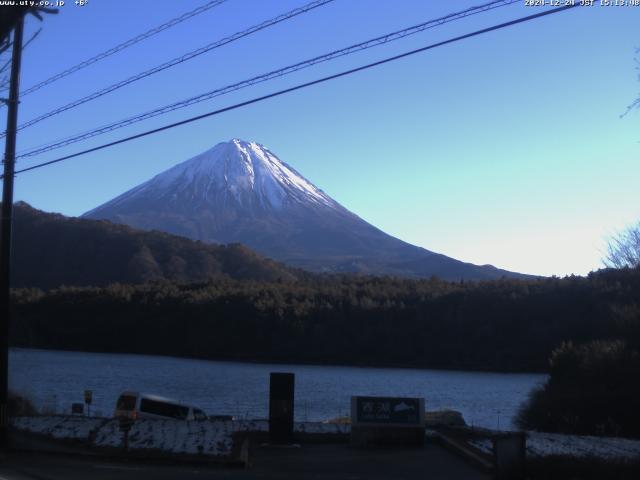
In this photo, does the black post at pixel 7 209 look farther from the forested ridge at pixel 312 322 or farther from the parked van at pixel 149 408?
the forested ridge at pixel 312 322

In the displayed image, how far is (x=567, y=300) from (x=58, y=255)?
231 feet

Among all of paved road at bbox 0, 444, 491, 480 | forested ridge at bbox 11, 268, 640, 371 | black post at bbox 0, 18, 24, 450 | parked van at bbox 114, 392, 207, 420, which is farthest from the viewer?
forested ridge at bbox 11, 268, 640, 371

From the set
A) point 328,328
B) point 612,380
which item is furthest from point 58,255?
point 612,380

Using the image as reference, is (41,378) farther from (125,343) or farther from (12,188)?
(125,343)

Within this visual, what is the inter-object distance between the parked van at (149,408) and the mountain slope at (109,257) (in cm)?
8229

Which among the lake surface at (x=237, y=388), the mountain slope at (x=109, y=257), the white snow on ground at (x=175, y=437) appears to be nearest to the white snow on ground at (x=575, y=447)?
the white snow on ground at (x=175, y=437)

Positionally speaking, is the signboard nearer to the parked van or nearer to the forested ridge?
the parked van

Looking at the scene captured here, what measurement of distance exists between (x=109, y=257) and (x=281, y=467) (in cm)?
10389

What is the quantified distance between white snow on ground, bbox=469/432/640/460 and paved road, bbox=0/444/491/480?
57.3 inches

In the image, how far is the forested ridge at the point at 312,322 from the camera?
77125 millimetres

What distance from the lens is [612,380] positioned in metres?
31.9

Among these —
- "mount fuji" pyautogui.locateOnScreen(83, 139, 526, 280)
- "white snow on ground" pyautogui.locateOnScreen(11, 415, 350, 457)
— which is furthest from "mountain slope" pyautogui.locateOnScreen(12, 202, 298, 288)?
"white snow on ground" pyautogui.locateOnScreen(11, 415, 350, 457)

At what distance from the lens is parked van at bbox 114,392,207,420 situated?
24.2 meters

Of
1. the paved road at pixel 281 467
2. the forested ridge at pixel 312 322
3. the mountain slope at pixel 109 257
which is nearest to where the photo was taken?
the paved road at pixel 281 467
